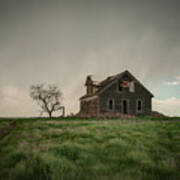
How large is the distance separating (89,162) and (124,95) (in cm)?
2528

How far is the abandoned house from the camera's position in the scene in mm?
28391

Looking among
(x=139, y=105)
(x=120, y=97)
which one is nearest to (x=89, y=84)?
(x=120, y=97)

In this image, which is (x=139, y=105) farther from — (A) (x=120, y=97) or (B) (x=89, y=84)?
(B) (x=89, y=84)

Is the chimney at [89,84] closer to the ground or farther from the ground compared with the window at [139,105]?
farther from the ground

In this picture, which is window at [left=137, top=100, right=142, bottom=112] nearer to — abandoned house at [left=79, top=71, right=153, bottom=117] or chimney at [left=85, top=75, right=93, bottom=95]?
abandoned house at [left=79, top=71, right=153, bottom=117]

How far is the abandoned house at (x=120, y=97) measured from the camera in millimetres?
28391

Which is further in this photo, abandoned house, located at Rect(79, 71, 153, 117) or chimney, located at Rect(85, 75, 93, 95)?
chimney, located at Rect(85, 75, 93, 95)

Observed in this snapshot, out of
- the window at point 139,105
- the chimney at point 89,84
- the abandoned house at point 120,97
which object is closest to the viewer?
the abandoned house at point 120,97

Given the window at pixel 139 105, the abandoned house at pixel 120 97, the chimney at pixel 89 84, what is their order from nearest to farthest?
1. the abandoned house at pixel 120 97
2. the window at pixel 139 105
3. the chimney at pixel 89 84

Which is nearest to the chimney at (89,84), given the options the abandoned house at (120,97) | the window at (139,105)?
the abandoned house at (120,97)

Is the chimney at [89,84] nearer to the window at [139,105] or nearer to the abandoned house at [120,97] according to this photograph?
the abandoned house at [120,97]

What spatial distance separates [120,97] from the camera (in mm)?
29328

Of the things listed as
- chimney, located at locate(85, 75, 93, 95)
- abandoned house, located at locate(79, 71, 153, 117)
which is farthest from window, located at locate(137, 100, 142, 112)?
chimney, located at locate(85, 75, 93, 95)

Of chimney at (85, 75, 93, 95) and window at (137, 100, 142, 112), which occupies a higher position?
chimney at (85, 75, 93, 95)
